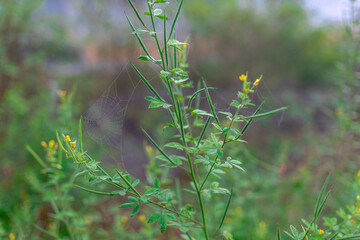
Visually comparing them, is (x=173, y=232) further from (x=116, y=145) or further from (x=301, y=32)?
(x=301, y=32)

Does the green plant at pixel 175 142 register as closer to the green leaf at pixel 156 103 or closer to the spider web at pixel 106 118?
the green leaf at pixel 156 103

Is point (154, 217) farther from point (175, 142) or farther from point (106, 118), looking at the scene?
point (106, 118)

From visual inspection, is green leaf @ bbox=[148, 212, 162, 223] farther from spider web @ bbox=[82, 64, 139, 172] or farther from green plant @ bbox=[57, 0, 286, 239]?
spider web @ bbox=[82, 64, 139, 172]

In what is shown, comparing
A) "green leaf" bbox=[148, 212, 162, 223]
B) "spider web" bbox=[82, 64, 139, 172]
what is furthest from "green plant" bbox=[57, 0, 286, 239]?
"spider web" bbox=[82, 64, 139, 172]

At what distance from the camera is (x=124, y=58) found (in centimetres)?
495

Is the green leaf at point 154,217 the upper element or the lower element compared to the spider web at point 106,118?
lower

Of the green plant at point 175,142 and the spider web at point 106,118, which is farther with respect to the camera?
the spider web at point 106,118

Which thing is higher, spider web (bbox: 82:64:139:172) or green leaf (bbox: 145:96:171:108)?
green leaf (bbox: 145:96:171:108)

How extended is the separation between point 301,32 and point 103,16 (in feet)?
9.59

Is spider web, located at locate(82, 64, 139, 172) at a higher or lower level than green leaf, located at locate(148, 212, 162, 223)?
higher

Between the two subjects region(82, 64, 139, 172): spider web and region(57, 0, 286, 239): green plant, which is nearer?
region(57, 0, 286, 239): green plant

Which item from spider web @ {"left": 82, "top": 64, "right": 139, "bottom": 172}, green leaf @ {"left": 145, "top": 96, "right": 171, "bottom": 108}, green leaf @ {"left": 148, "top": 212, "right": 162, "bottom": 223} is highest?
green leaf @ {"left": 145, "top": 96, "right": 171, "bottom": 108}

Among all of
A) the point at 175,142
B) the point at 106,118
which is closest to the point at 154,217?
the point at 175,142

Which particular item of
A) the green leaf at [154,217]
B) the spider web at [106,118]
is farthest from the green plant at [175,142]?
the spider web at [106,118]
